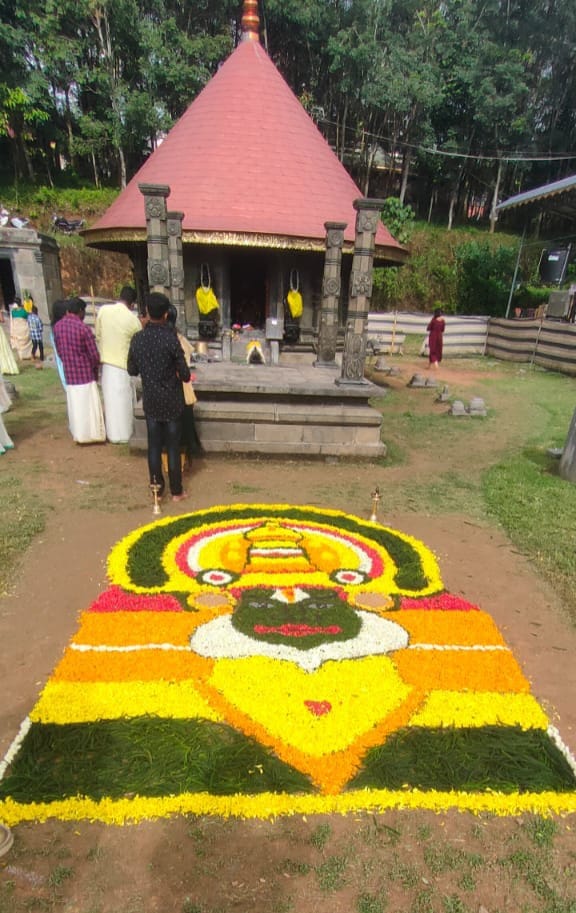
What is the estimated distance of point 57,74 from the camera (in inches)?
1011

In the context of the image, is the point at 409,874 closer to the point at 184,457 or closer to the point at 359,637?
the point at 359,637

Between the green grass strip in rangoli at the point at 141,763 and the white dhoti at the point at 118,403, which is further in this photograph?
the white dhoti at the point at 118,403

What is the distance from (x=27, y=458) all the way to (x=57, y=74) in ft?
95.2

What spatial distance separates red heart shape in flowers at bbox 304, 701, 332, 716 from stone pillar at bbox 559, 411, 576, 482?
5041 millimetres

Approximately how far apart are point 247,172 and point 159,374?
7872mm

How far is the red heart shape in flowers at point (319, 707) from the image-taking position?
262 cm

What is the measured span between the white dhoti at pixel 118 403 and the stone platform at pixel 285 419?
1.58 feet

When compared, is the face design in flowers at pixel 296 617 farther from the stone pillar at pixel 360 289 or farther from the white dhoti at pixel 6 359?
the white dhoti at pixel 6 359

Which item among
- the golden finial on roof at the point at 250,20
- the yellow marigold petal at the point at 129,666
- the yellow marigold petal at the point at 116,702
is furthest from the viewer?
the golden finial on roof at the point at 250,20

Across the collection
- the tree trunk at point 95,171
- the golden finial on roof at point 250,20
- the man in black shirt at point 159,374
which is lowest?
the man in black shirt at point 159,374

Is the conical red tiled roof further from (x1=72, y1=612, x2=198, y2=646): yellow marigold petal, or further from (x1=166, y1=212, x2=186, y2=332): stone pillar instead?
(x1=72, y1=612, x2=198, y2=646): yellow marigold petal

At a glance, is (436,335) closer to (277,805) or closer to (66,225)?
(277,805)

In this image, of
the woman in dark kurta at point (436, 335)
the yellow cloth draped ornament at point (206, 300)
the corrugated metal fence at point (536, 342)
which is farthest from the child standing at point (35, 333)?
the corrugated metal fence at point (536, 342)

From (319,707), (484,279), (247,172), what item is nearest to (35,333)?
(247,172)
